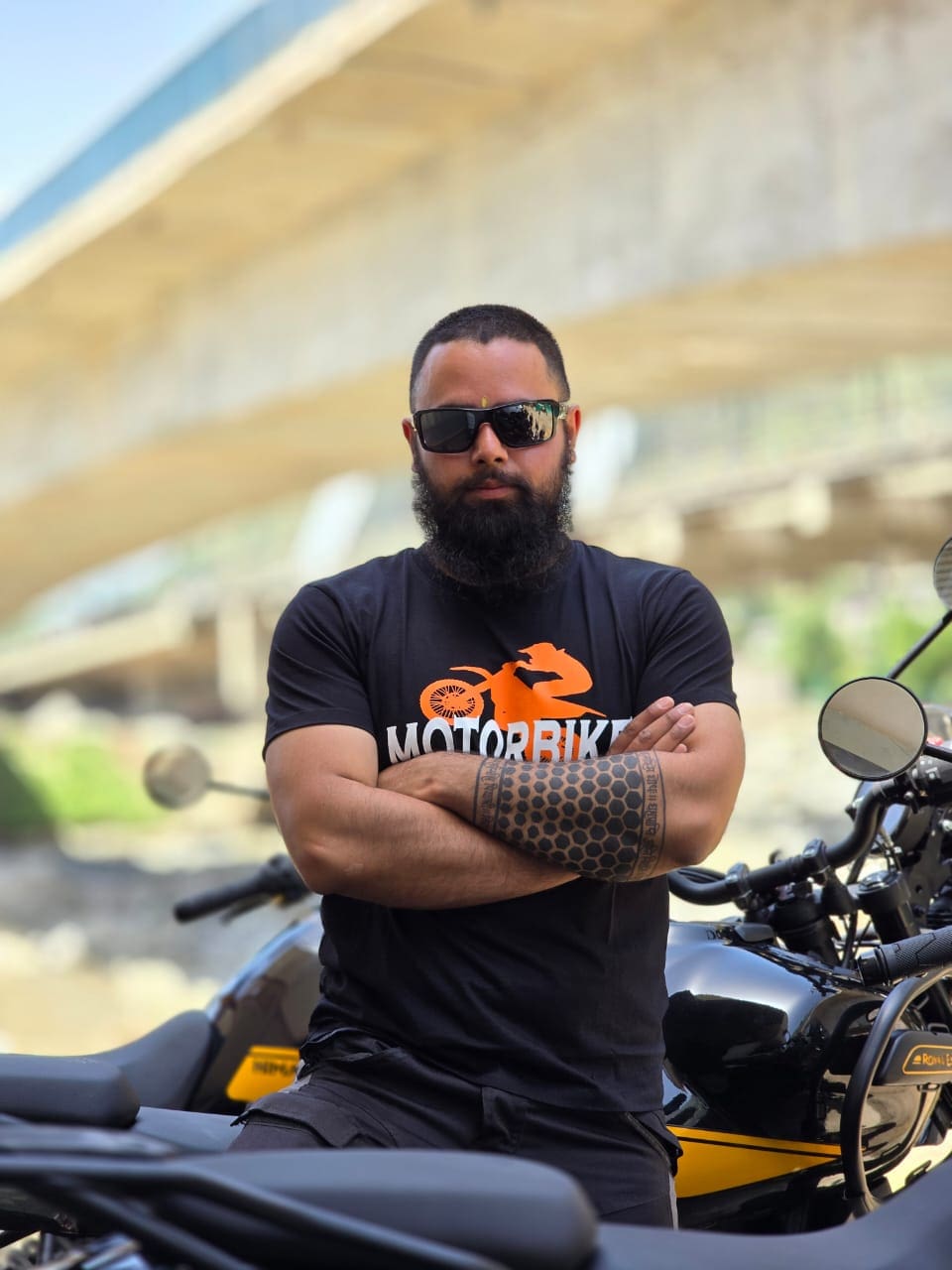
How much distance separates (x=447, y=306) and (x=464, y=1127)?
10370 mm

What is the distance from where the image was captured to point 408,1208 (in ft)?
4.94

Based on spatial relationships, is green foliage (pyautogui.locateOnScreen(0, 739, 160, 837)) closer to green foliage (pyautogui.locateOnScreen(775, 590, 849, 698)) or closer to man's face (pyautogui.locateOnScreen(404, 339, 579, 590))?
green foliage (pyautogui.locateOnScreen(775, 590, 849, 698))

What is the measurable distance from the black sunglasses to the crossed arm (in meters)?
0.57

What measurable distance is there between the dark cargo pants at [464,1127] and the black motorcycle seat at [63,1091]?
28 cm

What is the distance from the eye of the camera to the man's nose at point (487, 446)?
2844mm

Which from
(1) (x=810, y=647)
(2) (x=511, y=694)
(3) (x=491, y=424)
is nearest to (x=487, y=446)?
(3) (x=491, y=424)

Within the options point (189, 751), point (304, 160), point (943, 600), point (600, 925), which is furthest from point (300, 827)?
point (304, 160)

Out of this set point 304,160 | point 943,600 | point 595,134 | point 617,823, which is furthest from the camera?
point 304,160

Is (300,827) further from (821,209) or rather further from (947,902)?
(821,209)

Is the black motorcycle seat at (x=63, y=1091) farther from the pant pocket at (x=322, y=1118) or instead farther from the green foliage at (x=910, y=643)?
the green foliage at (x=910, y=643)

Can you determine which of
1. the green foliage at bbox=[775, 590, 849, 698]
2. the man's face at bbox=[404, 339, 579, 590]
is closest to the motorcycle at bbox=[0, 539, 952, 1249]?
the man's face at bbox=[404, 339, 579, 590]

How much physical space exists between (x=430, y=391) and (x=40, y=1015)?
9.66 m

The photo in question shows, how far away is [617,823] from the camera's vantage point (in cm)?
255

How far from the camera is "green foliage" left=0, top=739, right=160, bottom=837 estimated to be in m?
22.4
